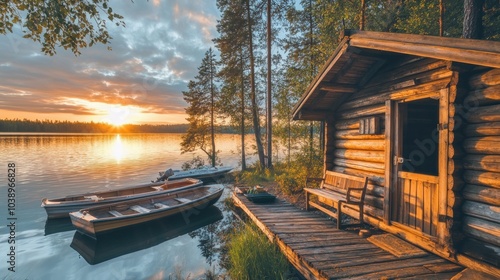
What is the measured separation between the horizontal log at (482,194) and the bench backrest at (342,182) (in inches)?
86.9

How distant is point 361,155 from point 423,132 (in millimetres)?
2246

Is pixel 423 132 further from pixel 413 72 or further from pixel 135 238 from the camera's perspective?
pixel 135 238

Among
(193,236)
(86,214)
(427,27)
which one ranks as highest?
(427,27)

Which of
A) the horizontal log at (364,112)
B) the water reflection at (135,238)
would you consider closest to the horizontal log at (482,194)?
the horizontal log at (364,112)

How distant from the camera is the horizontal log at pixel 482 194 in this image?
395 cm

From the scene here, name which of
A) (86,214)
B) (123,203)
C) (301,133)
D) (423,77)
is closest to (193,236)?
(123,203)

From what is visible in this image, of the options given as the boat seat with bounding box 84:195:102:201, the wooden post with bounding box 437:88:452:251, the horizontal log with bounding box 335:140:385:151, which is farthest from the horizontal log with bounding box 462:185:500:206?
the boat seat with bounding box 84:195:102:201

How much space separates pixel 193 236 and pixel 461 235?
8.50 metres

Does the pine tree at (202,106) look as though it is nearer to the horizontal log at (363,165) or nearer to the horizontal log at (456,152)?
the horizontal log at (363,165)

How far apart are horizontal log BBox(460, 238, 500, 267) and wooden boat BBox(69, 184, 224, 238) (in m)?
9.00

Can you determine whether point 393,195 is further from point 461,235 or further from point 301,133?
point 301,133

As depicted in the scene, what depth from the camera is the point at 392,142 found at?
591 centimetres

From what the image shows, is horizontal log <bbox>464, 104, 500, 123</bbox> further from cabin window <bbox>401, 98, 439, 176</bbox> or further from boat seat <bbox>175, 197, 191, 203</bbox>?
boat seat <bbox>175, 197, 191, 203</bbox>

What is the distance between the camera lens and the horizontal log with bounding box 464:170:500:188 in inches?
156
